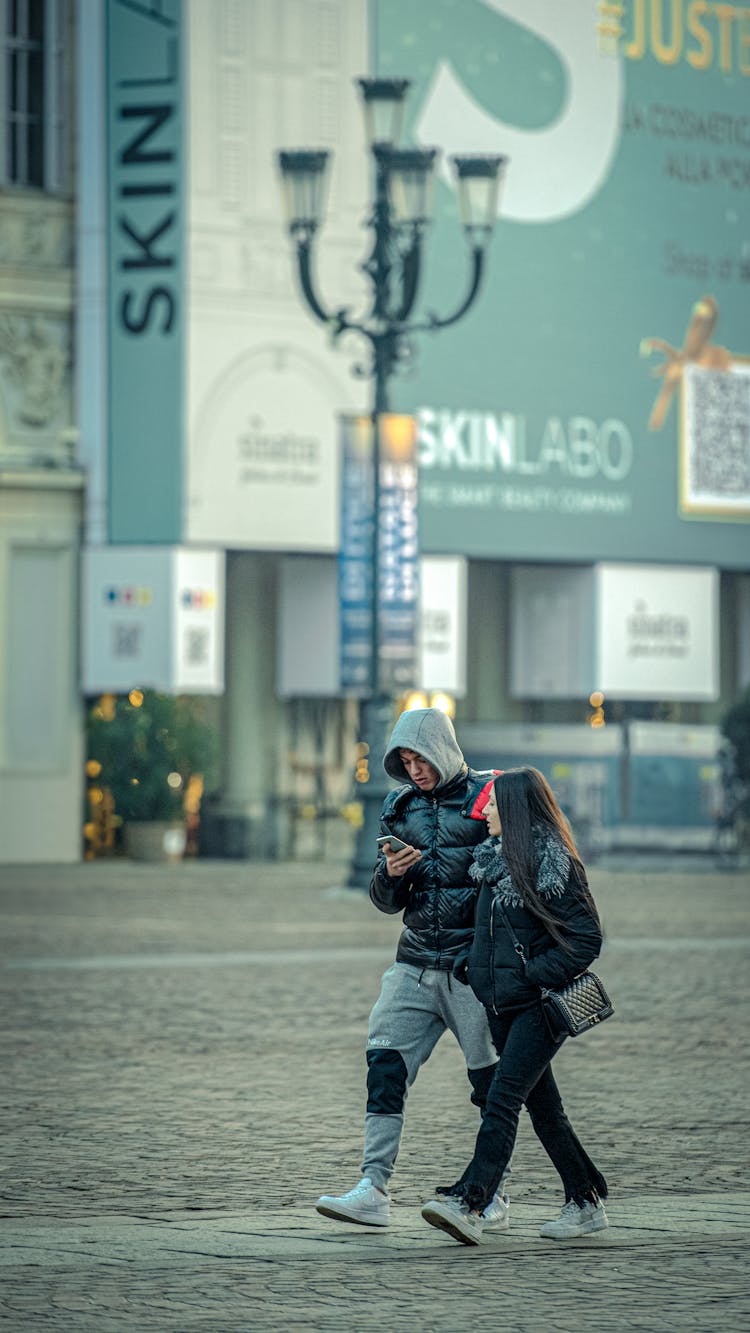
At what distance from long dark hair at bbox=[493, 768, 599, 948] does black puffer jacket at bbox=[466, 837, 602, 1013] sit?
0.02m

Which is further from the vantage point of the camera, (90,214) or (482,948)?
(90,214)

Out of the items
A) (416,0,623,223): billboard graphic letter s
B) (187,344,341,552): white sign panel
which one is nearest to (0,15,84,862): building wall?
(187,344,341,552): white sign panel

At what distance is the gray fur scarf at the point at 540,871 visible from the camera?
23.6 feet

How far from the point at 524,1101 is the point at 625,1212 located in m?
0.71

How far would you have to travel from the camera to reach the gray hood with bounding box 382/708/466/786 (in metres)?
7.49

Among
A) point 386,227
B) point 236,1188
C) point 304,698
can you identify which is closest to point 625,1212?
point 236,1188

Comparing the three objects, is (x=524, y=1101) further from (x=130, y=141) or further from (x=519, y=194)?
(x=519, y=194)

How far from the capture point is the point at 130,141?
3356 centimetres

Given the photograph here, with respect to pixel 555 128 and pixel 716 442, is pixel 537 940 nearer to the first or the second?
pixel 555 128

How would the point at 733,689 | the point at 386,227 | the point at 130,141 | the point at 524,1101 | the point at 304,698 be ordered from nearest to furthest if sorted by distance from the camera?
the point at 524,1101, the point at 386,227, the point at 130,141, the point at 304,698, the point at 733,689

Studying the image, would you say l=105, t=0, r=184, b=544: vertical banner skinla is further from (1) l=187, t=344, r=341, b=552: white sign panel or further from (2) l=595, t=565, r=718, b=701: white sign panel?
(2) l=595, t=565, r=718, b=701: white sign panel

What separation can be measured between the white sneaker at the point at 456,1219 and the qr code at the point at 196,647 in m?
26.2

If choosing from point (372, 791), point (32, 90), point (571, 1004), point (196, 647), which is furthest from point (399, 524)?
point (571, 1004)

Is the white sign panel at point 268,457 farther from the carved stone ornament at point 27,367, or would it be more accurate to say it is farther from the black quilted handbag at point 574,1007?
the black quilted handbag at point 574,1007
